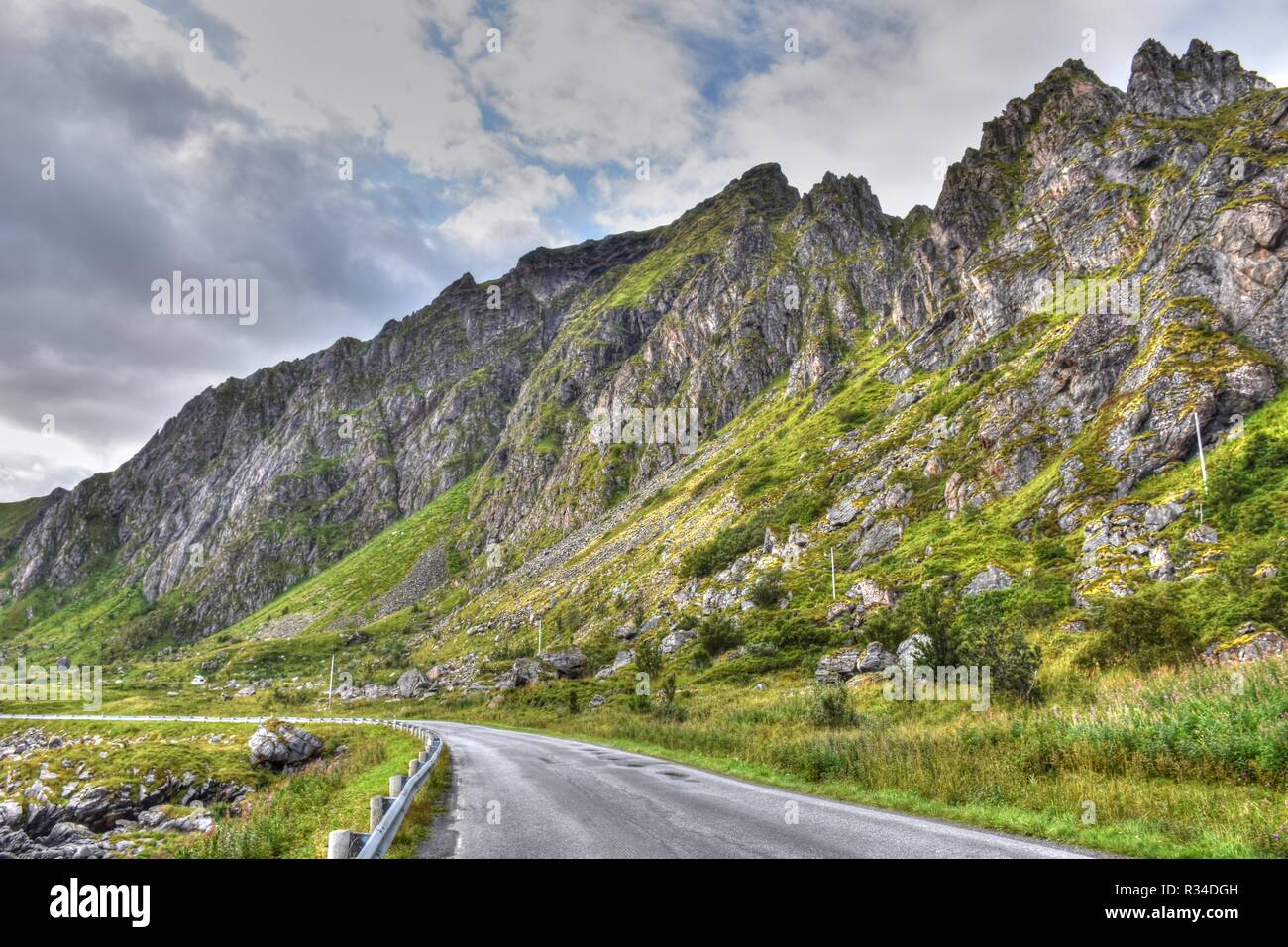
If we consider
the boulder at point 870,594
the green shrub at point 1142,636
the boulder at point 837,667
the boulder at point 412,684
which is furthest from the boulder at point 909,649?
the boulder at point 412,684

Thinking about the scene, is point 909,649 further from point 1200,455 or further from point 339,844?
point 339,844

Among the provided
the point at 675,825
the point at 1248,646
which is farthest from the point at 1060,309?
the point at 675,825

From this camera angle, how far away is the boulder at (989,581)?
5100 centimetres

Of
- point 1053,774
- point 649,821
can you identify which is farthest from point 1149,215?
point 649,821

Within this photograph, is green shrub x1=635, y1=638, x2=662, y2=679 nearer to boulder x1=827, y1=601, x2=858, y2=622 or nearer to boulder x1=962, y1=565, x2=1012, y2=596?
boulder x1=827, y1=601, x2=858, y2=622

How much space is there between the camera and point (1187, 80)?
416 feet

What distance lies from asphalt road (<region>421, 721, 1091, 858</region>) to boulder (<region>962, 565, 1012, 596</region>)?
4267cm

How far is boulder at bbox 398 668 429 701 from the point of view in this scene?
3278 inches

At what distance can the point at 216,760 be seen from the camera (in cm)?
3269

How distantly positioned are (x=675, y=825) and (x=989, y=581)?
50672mm

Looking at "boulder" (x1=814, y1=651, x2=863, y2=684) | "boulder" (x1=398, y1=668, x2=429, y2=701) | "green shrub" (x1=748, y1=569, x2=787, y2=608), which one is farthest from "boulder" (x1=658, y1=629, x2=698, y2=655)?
"boulder" (x1=398, y1=668, x2=429, y2=701)

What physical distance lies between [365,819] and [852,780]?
38.9 ft
